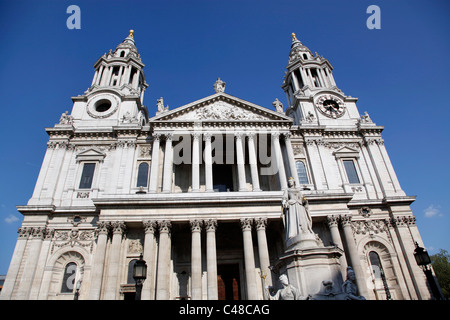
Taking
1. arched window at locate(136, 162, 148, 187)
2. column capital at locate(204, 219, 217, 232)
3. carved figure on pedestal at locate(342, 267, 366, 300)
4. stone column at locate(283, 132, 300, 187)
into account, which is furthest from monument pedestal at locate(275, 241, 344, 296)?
arched window at locate(136, 162, 148, 187)

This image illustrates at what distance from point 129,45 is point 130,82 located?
708 centimetres

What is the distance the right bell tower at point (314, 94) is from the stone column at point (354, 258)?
11218mm

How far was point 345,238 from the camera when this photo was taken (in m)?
21.0

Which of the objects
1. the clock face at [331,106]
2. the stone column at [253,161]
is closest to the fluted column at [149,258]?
the stone column at [253,161]

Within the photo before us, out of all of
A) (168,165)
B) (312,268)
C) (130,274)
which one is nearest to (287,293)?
(312,268)

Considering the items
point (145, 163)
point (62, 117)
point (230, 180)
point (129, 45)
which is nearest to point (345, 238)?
point (230, 180)

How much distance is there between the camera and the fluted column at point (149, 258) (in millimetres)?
17812

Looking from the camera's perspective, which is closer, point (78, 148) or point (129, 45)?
point (78, 148)

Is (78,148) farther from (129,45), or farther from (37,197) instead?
(129,45)

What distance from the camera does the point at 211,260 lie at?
19000mm

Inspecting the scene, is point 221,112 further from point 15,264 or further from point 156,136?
point 15,264

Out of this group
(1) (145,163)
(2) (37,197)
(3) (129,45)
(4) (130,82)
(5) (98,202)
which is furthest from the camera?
(3) (129,45)
